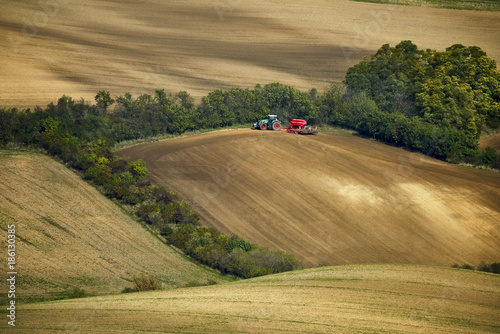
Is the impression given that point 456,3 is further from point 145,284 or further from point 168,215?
point 145,284

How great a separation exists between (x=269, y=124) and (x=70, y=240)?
2935 centimetres

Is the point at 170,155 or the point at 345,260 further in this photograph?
the point at 170,155

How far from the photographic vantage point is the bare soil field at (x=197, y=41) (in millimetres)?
77438

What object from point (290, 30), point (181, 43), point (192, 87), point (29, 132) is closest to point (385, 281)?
point (29, 132)

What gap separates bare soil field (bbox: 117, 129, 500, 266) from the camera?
49.5m

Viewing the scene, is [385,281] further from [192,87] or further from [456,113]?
[192,87]

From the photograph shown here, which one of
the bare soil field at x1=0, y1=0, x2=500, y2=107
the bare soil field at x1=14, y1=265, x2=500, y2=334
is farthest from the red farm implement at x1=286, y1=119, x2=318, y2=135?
the bare soil field at x1=14, y1=265, x2=500, y2=334

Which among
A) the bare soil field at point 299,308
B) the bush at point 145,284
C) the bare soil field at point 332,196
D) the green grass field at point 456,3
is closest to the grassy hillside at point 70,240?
the bush at point 145,284

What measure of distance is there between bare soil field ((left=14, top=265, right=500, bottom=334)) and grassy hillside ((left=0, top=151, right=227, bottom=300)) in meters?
4.75

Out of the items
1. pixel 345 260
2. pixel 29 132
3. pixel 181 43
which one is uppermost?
pixel 181 43

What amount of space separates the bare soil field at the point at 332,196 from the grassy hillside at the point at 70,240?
579cm

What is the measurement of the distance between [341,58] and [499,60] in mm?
20855

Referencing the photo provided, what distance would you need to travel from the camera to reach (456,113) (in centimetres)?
7244

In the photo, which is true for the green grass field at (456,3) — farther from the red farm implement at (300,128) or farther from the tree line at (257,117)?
the red farm implement at (300,128)
